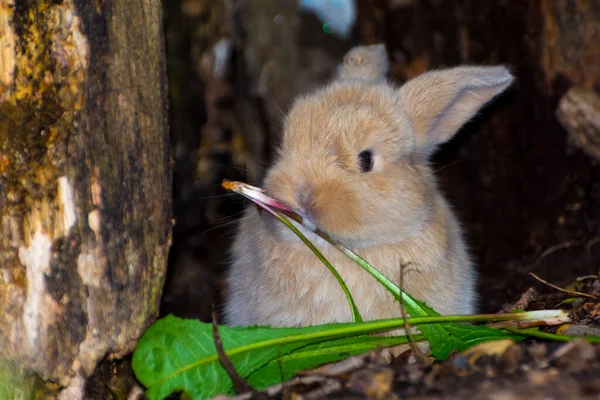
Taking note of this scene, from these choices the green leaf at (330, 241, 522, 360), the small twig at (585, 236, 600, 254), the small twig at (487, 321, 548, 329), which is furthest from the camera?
the small twig at (585, 236, 600, 254)

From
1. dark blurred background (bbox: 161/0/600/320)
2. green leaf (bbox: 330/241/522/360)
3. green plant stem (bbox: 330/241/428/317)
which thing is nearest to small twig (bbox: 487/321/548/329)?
green leaf (bbox: 330/241/522/360)

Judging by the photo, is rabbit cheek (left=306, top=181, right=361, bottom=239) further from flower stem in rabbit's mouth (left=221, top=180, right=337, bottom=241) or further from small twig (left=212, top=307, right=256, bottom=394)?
small twig (left=212, top=307, right=256, bottom=394)

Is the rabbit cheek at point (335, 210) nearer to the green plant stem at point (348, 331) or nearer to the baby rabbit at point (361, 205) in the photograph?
the baby rabbit at point (361, 205)

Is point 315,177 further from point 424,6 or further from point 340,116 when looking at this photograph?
point 424,6

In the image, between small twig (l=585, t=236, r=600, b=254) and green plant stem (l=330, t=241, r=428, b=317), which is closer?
green plant stem (l=330, t=241, r=428, b=317)

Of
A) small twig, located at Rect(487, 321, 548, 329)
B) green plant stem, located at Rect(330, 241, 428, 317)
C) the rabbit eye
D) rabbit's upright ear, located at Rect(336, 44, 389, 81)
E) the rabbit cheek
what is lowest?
small twig, located at Rect(487, 321, 548, 329)

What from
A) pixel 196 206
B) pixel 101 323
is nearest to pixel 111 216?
pixel 101 323

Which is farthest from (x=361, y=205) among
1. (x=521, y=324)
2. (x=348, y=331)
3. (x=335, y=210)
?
(x=521, y=324)
